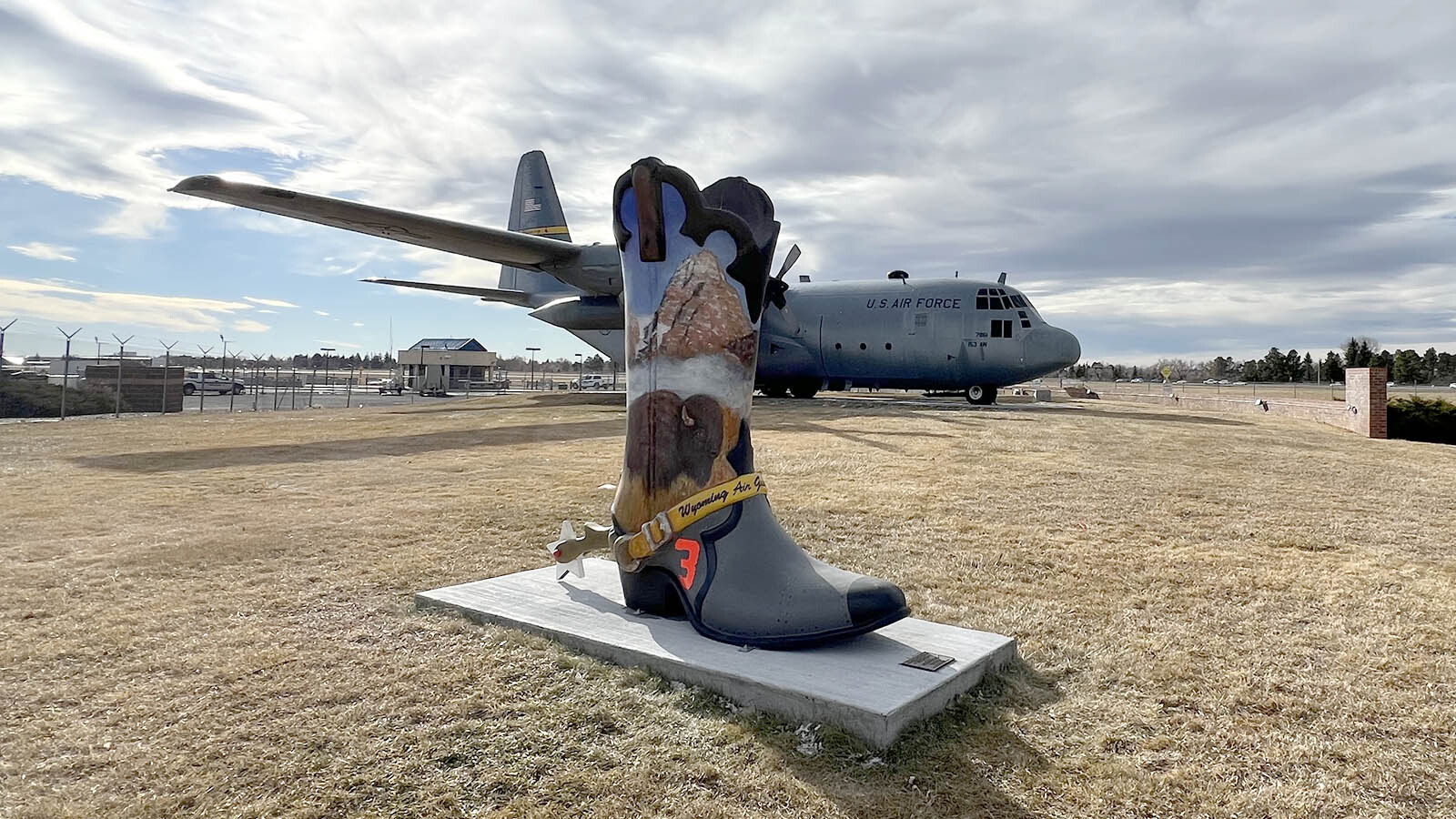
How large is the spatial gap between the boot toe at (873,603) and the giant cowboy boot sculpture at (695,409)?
8cm

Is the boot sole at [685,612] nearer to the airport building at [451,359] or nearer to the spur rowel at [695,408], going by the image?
the spur rowel at [695,408]

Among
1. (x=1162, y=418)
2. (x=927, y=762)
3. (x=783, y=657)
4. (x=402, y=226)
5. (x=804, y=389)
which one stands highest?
(x=402, y=226)

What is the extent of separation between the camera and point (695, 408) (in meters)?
3.17

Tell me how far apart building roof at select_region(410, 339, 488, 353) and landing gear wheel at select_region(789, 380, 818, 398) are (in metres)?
28.7

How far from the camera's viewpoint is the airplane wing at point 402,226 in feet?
34.2

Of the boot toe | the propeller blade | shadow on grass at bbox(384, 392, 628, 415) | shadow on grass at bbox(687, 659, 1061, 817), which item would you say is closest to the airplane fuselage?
shadow on grass at bbox(384, 392, 628, 415)

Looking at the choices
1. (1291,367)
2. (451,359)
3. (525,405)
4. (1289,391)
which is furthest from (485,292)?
(1291,367)

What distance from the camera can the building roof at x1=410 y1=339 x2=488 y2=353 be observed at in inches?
1815

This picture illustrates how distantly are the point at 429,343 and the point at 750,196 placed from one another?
156 ft

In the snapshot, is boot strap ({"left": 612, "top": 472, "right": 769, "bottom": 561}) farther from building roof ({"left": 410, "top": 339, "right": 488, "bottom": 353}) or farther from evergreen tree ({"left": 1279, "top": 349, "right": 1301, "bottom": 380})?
evergreen tree ({"left": 1279, "top": 349, "right": 1301, "bottom": 380})

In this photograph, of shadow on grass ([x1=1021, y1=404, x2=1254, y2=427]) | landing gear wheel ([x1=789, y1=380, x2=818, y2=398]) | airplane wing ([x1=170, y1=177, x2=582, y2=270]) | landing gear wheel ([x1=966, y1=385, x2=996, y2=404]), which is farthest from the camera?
landing gear wheel ([x1=789, y1=380, x2=818, y2=398])

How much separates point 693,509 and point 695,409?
15.3 inches

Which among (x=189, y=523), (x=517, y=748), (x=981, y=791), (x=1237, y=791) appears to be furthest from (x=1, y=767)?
(x=189, y=523)

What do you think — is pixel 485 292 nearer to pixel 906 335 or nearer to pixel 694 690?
pixel 906 335
